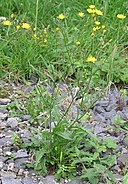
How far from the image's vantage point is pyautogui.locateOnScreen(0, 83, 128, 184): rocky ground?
9.01 ft

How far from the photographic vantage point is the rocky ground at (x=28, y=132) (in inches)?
108

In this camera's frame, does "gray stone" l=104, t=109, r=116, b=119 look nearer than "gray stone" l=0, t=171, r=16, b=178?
No

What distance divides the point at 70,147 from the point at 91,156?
0.14m

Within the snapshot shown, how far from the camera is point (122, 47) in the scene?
4.09 m

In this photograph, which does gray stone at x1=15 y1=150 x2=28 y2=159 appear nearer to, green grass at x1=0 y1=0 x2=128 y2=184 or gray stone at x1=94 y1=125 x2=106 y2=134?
green grass at x1=0 y1=0 x2=128 y2=184

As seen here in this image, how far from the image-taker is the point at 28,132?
307 cm

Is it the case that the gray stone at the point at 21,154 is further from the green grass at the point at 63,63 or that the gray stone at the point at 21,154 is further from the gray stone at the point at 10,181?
the gray stone at the point at 10,181

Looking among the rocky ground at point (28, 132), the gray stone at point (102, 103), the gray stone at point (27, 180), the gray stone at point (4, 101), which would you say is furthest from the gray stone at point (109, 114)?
the gray stone at point (27, 180)

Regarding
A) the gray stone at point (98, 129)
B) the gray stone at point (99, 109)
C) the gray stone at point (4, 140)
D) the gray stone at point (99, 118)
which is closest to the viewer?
the gray stone at point (4, 140)

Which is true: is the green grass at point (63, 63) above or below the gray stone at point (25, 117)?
above

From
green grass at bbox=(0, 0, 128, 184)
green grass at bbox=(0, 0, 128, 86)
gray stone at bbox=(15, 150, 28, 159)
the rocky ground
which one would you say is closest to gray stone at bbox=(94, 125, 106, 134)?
the rocky ground

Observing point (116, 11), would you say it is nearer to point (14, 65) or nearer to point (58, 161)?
point (14, 65)

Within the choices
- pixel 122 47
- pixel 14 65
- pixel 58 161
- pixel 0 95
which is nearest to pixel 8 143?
pixel 58 161

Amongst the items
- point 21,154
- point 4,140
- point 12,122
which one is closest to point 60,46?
point 12,122
